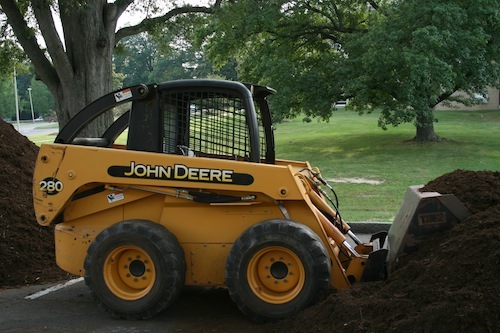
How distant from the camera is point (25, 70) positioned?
16906 mm

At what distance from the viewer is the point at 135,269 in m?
5.86

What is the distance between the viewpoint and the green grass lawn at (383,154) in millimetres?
14159

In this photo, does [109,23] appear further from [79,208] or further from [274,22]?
[274,22]

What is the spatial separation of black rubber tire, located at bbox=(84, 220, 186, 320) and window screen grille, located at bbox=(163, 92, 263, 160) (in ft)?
2.83

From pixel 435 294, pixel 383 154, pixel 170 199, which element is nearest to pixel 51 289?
pixel 170 199

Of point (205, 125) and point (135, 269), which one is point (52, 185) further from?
point (205, 125)

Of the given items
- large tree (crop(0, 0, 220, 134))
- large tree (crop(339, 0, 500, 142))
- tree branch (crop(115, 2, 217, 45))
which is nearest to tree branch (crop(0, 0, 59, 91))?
large tree (crop(0, 0, 220, 134))

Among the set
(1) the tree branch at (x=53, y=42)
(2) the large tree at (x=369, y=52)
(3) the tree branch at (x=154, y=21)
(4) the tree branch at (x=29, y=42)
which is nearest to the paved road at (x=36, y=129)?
(2) the large tree at (x=369, y=52)

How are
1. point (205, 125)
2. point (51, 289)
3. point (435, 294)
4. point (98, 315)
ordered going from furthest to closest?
1. point (51, 289)
2. point (205, 125)
3. point (98, 315)
4. point (435, 294)

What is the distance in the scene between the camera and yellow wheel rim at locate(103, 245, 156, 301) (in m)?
5.78

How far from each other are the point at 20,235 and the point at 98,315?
2.25m

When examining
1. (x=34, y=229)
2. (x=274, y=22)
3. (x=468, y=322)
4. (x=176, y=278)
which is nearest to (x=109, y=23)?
(x=34, y=229)

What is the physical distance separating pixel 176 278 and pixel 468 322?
2479 mm

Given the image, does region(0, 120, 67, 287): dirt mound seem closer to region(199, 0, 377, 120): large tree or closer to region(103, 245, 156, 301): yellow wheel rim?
region(103, 245, 156, 301): yellow wheel rim
